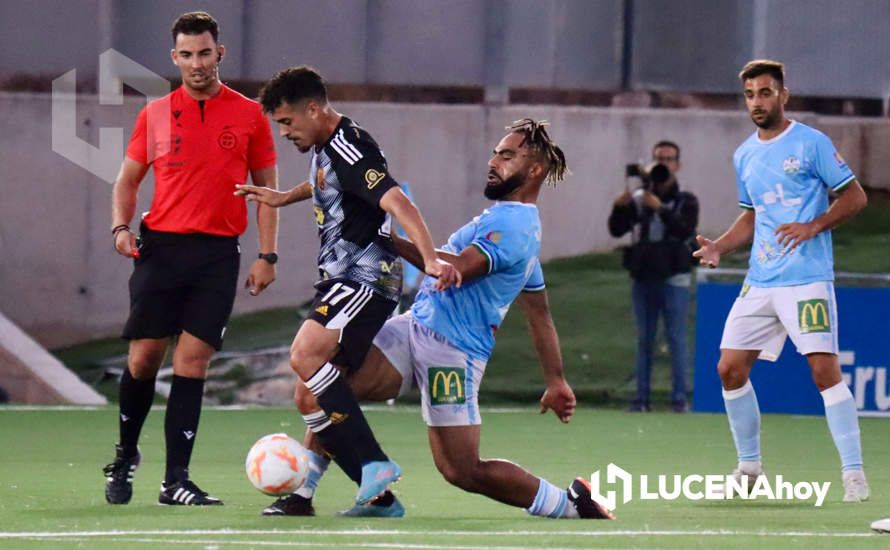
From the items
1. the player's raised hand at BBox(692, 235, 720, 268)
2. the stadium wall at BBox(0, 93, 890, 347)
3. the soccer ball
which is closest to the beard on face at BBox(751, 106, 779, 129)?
the player's raised hand at BBox(692, 235, 720, 268)

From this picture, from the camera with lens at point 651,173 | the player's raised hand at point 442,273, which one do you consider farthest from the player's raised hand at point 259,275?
the camera with lens at point 651,173

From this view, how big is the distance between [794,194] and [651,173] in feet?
22.2

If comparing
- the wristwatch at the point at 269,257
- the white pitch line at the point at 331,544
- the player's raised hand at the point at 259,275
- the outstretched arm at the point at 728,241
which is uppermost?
the outstretched arm at the point at 728,241

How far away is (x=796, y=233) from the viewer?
29.2ft

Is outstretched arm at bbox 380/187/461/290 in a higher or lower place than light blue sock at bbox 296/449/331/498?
higher

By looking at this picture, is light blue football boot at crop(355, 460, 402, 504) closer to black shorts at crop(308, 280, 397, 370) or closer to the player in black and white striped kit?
the player in black and white striped kit

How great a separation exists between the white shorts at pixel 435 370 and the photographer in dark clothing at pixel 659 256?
7.87 meters

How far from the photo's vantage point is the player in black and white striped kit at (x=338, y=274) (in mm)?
7496

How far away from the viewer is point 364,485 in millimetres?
7348

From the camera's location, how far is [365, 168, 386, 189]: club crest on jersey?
746 centimetres

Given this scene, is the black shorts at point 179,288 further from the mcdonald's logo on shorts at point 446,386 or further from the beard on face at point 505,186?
the beard on face at point 505,186

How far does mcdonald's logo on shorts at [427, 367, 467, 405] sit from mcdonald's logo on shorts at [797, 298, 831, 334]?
2023 millimetres

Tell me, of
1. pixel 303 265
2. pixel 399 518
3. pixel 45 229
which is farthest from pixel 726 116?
pixel 399 518

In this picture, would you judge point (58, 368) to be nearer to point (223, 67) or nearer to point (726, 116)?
point (223, 67)
